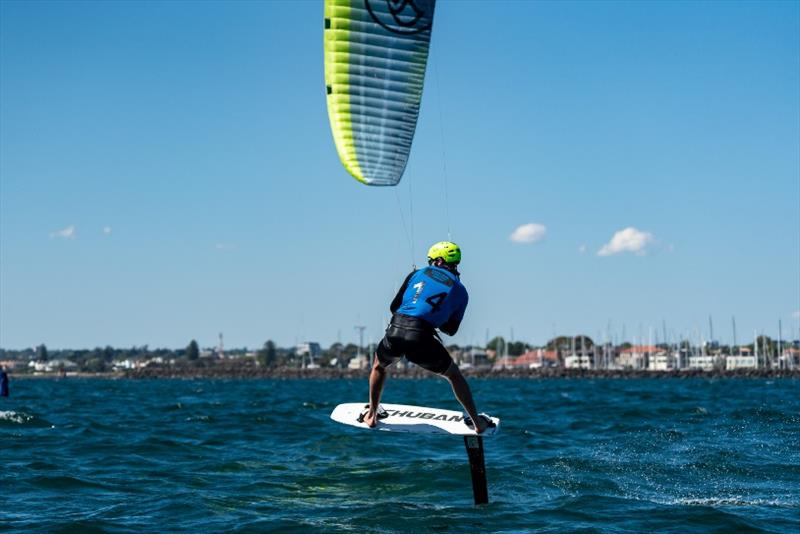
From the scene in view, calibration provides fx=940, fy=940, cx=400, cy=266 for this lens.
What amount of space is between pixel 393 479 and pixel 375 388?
106 inches

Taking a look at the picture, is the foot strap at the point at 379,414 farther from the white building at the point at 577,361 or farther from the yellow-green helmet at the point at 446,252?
the white building at the point at 577,361

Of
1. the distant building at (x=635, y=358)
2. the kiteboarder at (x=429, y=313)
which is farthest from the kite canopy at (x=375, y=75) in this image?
the distant building at (x=635, y=358)

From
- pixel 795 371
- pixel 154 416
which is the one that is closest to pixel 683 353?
pixel 795 371

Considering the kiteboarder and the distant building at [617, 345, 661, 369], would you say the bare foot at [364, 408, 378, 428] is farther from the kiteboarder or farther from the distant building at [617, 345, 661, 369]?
the distant building at [617, 345, 661, 369]

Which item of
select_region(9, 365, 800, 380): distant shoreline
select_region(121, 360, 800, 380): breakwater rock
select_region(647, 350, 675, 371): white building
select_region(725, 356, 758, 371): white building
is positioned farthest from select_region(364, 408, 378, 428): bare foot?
select_region(725, 356, 758, 371): white building

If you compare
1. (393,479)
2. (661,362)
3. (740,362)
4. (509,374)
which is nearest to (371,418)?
(393,479)

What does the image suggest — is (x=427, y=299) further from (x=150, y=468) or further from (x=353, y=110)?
(x=150, y=468)

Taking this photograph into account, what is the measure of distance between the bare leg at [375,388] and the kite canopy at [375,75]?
3.96 metres

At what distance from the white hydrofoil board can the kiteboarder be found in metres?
0.89

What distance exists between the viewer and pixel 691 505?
371 inches

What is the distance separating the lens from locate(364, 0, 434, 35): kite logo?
1225 cm

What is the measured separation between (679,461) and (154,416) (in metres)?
15.2

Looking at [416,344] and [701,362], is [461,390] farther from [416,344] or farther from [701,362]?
[701,362]

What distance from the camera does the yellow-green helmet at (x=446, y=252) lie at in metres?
8.98
